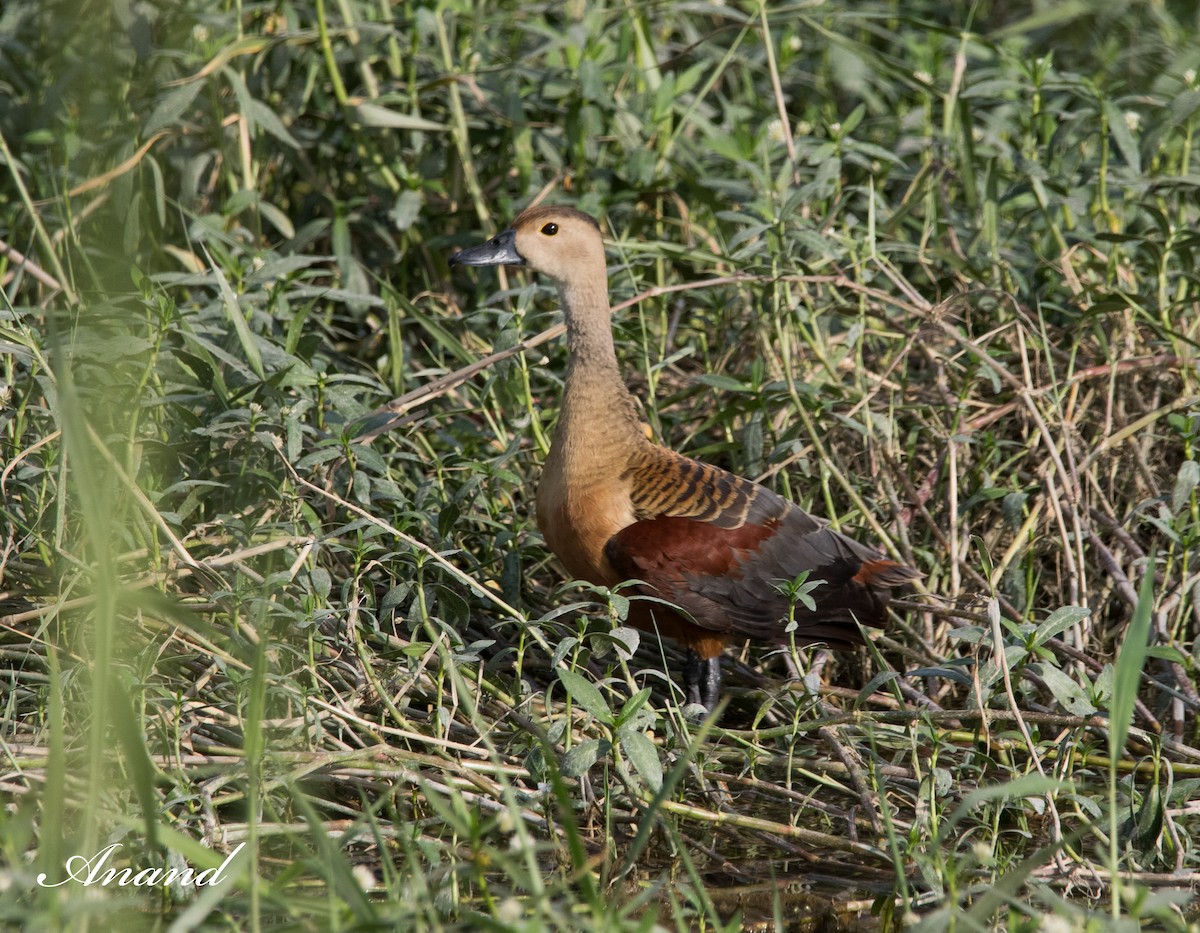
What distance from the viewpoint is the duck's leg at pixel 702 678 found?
11.6 feet

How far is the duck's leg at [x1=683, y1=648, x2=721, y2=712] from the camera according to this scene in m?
3.55

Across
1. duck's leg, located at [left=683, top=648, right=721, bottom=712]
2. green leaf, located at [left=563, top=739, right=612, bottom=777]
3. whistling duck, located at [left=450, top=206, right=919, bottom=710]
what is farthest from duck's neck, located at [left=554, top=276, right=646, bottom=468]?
green leaf, located at [left=563, top=739, right=612, bottom=777]

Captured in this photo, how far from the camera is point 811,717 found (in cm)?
348

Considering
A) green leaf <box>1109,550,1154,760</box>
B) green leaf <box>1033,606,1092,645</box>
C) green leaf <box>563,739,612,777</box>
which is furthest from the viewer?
green leaf <box>1033,606,1092,645</box>

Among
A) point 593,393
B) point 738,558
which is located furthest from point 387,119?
point 738,558

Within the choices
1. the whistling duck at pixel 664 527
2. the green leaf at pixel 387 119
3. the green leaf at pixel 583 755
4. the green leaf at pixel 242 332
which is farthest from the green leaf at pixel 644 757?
the green leaf at pixel 387 119

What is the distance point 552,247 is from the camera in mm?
3729

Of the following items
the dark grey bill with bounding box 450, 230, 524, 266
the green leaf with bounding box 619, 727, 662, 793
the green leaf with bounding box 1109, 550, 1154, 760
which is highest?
the dark grey bill with bounding box 450, 230, 524, 266

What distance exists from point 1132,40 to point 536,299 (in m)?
2.58

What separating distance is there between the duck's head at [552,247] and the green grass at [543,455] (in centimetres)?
24

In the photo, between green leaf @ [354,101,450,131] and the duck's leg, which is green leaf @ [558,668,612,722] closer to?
the duck's leg

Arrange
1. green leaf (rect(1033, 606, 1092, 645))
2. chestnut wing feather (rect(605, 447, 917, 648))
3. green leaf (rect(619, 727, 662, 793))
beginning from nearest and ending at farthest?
green leaf (rect(619, 727, 662, 793)), green leaf (rect(1033, 606, 1092, 645)), chestnut wing feather (rect(605, 447, 917, 648))

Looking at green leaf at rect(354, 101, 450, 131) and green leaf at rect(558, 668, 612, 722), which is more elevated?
green leaf at rect(354, 101, 450, 131)

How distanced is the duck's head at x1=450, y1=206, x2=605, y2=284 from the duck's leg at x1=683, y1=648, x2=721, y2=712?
3.64ft
